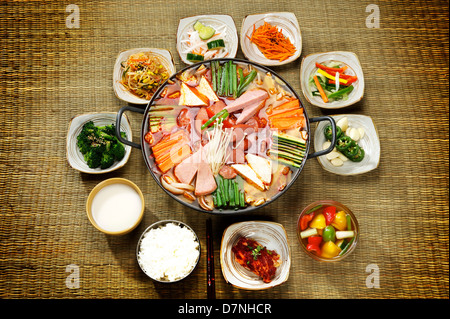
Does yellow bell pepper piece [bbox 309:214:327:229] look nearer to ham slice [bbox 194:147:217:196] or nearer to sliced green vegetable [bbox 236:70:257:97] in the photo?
ham slice [bbox 194:147:217:196]

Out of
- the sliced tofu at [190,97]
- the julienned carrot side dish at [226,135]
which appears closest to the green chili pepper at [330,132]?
the julienned carrot side dish at [226,135]

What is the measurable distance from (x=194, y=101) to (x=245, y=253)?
1040 mm

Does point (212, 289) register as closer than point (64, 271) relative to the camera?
Yes

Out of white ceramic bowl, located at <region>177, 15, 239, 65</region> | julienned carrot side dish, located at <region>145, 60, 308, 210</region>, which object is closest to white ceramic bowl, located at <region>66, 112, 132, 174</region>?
julienned carrot side dish, located at <region>145, 60, 308, 210</region>

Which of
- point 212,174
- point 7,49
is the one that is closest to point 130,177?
point 212,174

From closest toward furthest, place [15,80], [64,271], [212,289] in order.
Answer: [212,289] < [64,271] < [15,80]

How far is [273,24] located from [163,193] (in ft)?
4.92

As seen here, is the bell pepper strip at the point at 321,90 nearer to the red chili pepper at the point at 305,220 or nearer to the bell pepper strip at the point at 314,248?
the red chili pepper at the point at 305,220

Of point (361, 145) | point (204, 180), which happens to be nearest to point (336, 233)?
point (361, 145)

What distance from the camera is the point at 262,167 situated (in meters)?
2.20

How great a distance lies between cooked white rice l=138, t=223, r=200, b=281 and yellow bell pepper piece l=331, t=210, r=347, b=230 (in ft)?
3.08

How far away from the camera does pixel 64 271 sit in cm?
241

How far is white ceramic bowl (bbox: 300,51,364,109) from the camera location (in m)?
2.48

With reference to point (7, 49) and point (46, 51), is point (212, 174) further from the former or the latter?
point (7, 49)
